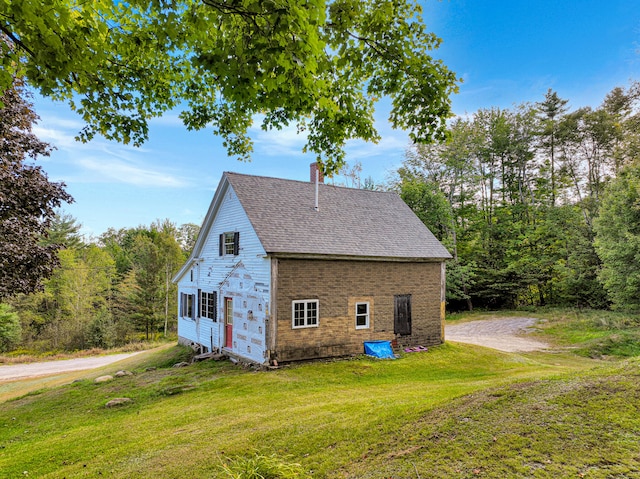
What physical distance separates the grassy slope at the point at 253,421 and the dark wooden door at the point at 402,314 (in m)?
2.16

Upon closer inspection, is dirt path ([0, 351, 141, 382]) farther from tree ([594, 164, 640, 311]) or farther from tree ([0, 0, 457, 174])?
tree ([594, 164, 640, 311])

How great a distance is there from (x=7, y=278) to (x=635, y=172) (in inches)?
1235

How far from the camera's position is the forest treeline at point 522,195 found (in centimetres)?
2850

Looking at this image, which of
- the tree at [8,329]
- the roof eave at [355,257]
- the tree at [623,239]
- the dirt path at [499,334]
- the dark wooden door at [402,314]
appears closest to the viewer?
the roof eave at [355,257]

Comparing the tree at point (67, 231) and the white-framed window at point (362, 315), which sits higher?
the tree at point (67, 231)

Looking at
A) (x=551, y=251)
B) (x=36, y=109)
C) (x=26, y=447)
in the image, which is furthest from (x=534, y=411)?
(x=551, y=251)

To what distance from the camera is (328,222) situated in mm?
15273

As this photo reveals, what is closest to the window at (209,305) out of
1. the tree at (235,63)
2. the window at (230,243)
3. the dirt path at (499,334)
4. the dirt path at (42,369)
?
the window at (230,243)

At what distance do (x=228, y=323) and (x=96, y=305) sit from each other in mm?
33291

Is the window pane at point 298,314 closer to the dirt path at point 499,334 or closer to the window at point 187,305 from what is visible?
the window at point 187,305

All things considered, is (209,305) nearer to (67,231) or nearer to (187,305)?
(187,305)

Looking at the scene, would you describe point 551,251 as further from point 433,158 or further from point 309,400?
point 309,400

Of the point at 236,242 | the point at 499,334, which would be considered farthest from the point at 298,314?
the point at 499,334

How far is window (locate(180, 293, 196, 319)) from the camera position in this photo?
17802mm
